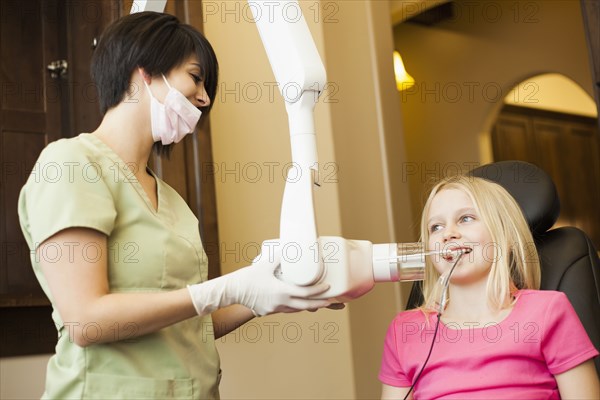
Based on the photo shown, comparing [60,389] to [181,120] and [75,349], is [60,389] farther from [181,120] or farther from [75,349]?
[181,120]

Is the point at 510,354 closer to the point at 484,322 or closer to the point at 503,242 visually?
the point at 484,322

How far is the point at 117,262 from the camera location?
135cm

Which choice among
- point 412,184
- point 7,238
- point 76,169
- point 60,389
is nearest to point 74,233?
point 76,169

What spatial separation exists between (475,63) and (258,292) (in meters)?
3.78

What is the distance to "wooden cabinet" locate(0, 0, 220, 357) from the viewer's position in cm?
229

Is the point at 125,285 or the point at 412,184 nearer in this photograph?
Answer: the point at 125,285

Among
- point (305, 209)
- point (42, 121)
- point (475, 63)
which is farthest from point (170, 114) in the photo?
point (475, 63)

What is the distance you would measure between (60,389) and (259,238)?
1265 millimetres

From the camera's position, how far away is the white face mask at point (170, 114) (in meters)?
Result: 1.48

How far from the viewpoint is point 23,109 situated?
2543mm

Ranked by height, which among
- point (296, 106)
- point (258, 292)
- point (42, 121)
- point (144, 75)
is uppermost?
point (42, 121)

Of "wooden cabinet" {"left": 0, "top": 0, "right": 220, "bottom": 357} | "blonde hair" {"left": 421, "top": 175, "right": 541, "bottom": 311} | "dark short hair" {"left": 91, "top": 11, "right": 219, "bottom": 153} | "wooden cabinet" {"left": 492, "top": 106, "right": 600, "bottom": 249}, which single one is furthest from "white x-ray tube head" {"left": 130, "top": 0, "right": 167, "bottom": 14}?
"wooden cabinet" {"left": 492, "top": 106, "right": 600, "bottom": 249}

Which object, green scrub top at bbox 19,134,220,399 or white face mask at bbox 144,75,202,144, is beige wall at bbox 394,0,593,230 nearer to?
white face mask at bbox 144,75,202,144

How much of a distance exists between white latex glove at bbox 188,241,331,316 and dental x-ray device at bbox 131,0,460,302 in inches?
0.7
